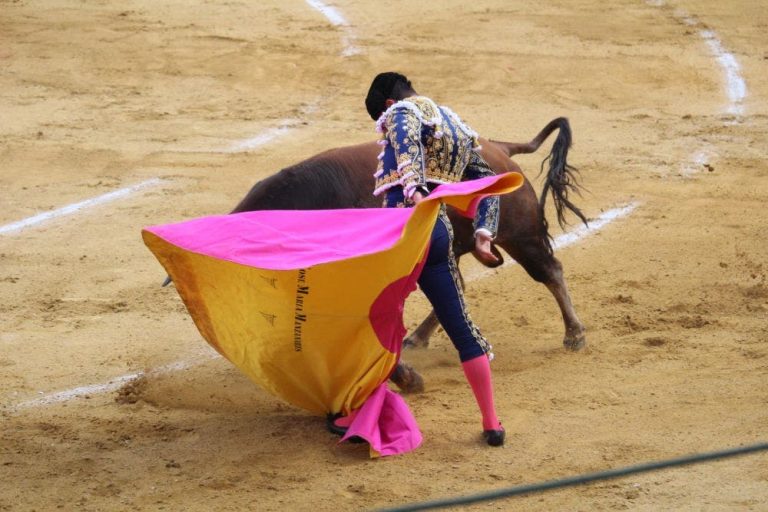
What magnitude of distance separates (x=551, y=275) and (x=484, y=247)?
1612 millimetres

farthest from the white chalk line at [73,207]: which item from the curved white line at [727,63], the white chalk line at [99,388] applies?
the curved white line at [727,63]

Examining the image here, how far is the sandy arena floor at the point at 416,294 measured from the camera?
4.75 meters

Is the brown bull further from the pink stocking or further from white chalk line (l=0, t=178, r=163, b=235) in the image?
white chalk line (l=0, t=178, r=163, b=235)

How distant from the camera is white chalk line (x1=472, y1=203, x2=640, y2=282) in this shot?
7.43 m

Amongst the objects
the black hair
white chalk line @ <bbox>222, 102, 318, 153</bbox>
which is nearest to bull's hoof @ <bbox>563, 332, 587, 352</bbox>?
the black hair

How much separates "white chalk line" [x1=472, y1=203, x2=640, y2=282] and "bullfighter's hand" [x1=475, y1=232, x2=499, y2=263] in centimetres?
249

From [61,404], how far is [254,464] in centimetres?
119

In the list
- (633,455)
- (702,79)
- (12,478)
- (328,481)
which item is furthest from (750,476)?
(702,79)

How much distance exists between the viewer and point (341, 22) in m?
13.5

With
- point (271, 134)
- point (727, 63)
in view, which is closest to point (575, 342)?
point (271, 134)

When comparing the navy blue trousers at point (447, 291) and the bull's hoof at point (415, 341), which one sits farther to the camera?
the bull's hoof at point (415, 341)

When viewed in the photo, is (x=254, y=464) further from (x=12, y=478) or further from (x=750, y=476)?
(x=750, y=476)

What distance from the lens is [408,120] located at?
4715 millimetres

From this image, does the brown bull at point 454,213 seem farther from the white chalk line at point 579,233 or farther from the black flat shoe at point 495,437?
the white chalk line at point 579,233
